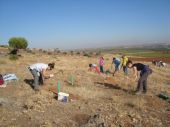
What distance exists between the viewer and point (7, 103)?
8203mm

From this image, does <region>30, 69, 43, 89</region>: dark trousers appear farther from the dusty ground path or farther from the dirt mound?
the dirt mound

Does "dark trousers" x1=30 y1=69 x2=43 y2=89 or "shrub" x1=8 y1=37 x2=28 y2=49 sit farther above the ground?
"shrub" x1=8 y1=37 x2=28 y2=49

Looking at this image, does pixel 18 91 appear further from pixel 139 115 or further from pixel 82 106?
pixel 139 115

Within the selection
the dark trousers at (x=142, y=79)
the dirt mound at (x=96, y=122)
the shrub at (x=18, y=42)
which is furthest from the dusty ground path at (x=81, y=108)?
the shrub at (x=18, y=42)

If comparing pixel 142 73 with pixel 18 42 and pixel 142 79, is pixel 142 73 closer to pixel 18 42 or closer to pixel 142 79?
pixel 142 79

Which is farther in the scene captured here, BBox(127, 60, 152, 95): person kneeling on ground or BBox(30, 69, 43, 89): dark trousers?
BBox(127, 60, 152, 95): person kneeling on ground

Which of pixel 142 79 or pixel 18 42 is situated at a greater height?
pixel 18 42

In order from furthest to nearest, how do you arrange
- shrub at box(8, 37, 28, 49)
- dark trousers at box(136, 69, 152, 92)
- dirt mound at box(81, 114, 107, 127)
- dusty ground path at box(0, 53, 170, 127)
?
shrub at box(8, 37, 28, 49) < dark trousers at box(136, 69, 152, 92) < dusty ground path at box(0, 53, 170, 127) < dirt mound at box(81, 114, 107, 127)

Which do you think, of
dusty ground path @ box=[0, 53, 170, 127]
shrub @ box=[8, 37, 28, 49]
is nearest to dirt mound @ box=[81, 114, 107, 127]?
dusty ground path @ box=[0, 53, 170, 127]

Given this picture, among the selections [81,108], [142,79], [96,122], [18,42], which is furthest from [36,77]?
[18,42]

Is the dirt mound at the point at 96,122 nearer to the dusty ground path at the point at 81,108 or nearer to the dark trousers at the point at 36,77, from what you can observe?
the dusty ground path at the point at 81,108

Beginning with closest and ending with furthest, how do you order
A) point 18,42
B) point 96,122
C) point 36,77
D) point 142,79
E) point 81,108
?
1. point 96,122
2. point 81,108
3. point 36,77
4. point 142,79
5. point 18,42

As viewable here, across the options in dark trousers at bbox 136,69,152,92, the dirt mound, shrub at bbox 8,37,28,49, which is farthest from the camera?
shrub at bbox 8,37,28,49

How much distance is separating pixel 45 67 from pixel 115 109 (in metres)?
3.55
